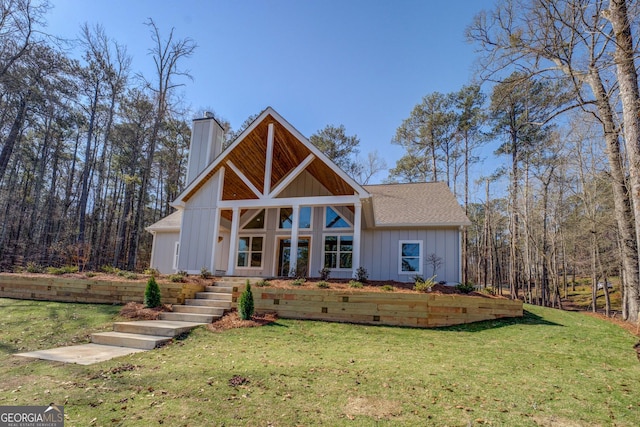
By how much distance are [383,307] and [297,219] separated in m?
4.42

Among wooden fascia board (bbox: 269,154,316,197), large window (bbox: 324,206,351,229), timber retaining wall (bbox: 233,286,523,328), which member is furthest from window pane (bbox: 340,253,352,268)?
timber retaining wall (bbox: 233,286,523,328)

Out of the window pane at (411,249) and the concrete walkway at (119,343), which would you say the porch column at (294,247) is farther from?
the window pane at (411,249)

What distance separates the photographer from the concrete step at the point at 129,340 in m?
5.87

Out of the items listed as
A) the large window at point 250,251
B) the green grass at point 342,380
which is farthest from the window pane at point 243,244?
the green grass at point 342,380

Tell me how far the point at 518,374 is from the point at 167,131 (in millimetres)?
26353

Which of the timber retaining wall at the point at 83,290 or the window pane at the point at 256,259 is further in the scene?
the window pane at the point at 256,259

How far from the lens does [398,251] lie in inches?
481

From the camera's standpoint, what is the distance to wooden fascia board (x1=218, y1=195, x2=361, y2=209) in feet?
34.5

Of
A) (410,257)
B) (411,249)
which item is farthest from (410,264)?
(411,249)

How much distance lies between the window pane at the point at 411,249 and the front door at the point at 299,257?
12.3 feet

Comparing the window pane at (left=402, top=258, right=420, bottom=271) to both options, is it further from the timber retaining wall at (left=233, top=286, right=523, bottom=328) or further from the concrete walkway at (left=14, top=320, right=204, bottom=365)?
the concrete walkway at (left=14, top=320, right=204, bottom=365)

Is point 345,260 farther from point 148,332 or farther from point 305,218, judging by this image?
point 148,332

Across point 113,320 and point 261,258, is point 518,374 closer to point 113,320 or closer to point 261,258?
point 113,320

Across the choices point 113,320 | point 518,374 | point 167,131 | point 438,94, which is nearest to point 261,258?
point 113,320
